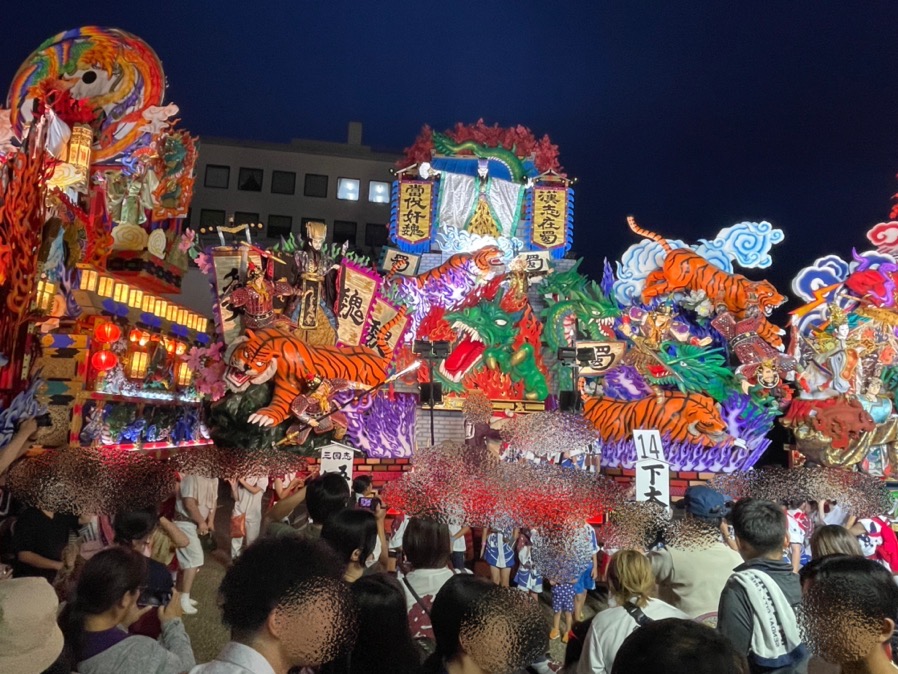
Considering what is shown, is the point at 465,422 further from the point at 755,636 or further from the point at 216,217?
the point at 216,217

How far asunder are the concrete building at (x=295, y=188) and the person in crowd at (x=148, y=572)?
28.5 m

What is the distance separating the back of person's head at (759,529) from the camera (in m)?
2.97

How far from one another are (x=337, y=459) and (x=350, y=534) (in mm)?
5900

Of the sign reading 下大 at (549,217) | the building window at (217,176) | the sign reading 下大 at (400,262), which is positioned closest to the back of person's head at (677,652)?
the sign reading 下大 at (400,262)

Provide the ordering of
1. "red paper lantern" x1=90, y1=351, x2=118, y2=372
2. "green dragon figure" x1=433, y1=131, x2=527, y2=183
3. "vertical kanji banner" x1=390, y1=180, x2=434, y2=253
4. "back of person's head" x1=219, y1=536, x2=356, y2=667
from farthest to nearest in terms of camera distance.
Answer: "green dragon figure" x1=433, y1=131, x2=527, y2=183 → "vertical kanji banner" x1=390, y1=180, x2=434, y2=253 → "red paper lantern" x1=90, y1=351, x2=118, y2=372 → "back of person's head" x1=219, y1=536, x2=356, y2=667

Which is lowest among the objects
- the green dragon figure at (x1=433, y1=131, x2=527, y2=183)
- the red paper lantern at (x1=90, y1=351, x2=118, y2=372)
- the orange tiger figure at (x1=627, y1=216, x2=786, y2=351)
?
the red paper lantern at (x1=90, y1=351, x2=118, y2=372)

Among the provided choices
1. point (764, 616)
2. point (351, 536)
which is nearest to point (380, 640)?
point (351, 536)

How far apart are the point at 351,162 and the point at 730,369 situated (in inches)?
952

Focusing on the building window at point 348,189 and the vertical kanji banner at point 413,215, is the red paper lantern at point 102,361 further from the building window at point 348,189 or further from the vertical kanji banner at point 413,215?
the building window at point 348,189

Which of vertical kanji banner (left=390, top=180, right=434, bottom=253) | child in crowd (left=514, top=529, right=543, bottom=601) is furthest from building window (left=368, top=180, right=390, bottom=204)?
child in crowd (left=514, top=529, right=543, bottom=601)

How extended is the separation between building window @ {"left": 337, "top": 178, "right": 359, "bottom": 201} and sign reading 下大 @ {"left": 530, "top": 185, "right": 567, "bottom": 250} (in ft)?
56.5

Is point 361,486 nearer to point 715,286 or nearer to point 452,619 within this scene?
point 452,619

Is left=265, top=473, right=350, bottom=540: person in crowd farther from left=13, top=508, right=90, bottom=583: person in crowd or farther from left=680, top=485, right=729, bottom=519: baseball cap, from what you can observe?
left=680, top=485, right=729, bottom=519: baseball cap

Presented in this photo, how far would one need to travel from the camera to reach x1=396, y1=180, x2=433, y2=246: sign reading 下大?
58.4 feet
